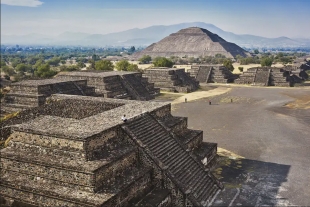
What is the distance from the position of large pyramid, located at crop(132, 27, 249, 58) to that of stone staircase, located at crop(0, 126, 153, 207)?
147 meters

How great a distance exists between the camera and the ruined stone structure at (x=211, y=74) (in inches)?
2437

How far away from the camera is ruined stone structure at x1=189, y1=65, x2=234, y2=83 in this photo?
203ft

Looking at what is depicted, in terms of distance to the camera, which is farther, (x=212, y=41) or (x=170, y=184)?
(x=212, y=41)

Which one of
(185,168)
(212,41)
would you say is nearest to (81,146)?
(185,168)

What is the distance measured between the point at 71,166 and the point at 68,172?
278mm

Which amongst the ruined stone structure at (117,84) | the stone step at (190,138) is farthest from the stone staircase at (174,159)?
the ruined stone structure at (117,84)

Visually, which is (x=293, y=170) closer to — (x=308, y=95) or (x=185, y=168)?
(x=185, y=168)

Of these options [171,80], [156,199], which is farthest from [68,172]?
[171,80]

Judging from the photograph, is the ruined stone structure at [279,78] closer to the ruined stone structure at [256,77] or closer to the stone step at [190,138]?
the ruined stone structure at [256,77]

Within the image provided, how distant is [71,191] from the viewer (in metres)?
11.7

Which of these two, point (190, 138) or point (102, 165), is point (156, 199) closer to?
point (102, 165)

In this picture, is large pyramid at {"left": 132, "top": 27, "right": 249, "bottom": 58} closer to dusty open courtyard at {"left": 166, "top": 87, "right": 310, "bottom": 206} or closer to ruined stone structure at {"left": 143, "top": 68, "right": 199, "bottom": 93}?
ruined stone structure at {"left": 143, "top": 68, "right": 199, "bottom": 93}

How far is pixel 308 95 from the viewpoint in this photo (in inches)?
1778

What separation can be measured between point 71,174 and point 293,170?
11.8 m
